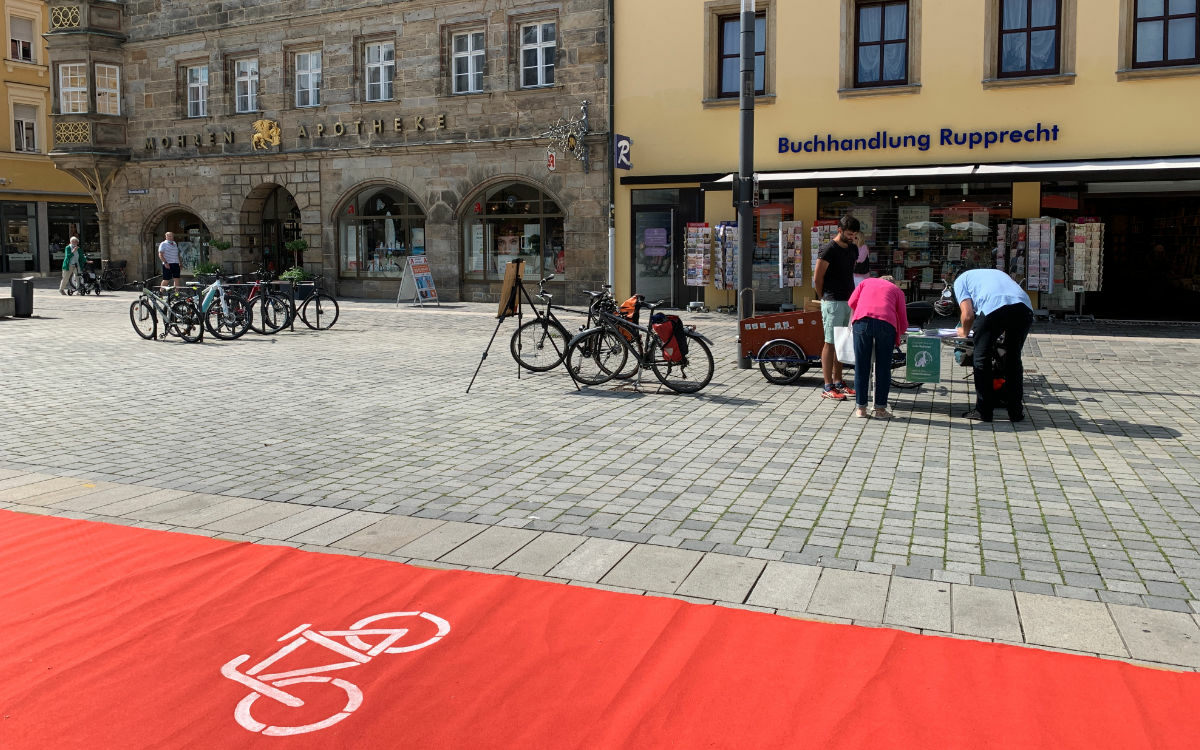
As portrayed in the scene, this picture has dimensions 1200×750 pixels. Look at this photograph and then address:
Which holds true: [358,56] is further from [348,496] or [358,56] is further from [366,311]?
[348,496]

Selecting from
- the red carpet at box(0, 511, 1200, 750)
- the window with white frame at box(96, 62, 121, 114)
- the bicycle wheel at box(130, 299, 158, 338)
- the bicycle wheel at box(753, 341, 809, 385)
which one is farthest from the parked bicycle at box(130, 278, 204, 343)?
the window with white frame at box(96, 62, 121, 114)

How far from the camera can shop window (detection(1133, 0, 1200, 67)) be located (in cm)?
1759

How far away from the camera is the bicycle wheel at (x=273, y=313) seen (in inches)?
659

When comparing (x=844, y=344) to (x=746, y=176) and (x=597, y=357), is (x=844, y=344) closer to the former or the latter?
(x=597, y=357)

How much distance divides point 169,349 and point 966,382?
A: 34.1 feet

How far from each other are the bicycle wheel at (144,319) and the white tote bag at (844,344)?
10901 millimetres

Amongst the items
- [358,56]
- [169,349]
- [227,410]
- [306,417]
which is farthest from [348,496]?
[358,56]

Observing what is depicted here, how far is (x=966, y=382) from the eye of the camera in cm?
1128

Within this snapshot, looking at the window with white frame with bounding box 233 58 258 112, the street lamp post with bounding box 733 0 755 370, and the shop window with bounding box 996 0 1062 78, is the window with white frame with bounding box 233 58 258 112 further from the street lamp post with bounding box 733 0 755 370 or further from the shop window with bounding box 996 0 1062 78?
the street lamp post with bounding box 733 0 755 370

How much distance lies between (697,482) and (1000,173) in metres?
13.5

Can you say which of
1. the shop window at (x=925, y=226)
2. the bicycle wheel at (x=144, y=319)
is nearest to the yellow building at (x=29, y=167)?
the bicycle wheel at (x=144, y=319)

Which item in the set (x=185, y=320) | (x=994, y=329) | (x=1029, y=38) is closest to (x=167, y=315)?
(x=185, y=320)

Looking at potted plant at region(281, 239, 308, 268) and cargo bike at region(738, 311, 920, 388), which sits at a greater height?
potted plant at region(281, 239, 308, 268)

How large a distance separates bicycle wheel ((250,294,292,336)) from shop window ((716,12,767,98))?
31.7 ft
